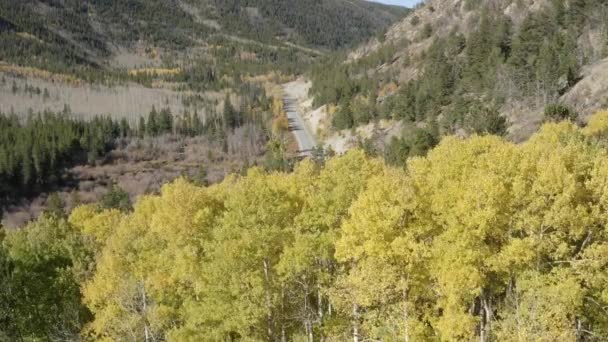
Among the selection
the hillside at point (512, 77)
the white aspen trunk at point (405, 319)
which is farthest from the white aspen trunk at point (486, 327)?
the hillside at point (512, 77)

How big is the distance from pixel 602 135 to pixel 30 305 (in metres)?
68.5

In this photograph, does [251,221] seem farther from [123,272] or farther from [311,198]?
[123,272]

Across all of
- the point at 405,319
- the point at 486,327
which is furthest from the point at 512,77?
the point at 405,319

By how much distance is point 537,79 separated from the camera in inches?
4729

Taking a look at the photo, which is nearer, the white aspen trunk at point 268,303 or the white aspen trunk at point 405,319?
the white aspen trunk at point 405,319

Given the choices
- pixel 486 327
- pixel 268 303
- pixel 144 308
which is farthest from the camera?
pixel 144 308

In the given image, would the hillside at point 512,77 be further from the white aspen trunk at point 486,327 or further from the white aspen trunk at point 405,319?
the white aspen trunk at point 405,319

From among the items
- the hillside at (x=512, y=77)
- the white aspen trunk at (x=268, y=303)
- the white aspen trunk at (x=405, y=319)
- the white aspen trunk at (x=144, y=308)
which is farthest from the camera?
the hillside at (x=512, y=77)

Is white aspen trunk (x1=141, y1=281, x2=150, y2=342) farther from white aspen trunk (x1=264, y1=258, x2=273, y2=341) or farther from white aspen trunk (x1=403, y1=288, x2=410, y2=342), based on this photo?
white aspen trunk (x1=403, y1=288, x2=410, y2=342)

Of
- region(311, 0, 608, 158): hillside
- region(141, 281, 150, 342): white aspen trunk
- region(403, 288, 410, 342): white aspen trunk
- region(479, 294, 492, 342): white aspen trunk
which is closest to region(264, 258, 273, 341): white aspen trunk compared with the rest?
region(403, 288, 410, 342): white aspen trunk

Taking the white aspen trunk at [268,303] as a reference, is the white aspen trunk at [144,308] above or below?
below

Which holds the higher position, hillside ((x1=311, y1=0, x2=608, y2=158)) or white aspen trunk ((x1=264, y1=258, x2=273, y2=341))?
hillside ((x1=311, y1=0, x2=608, y2=158))

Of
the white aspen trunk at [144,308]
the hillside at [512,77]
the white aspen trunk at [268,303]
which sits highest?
the hillside at [512,77]

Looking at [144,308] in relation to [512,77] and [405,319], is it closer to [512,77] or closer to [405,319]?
[405,319]
